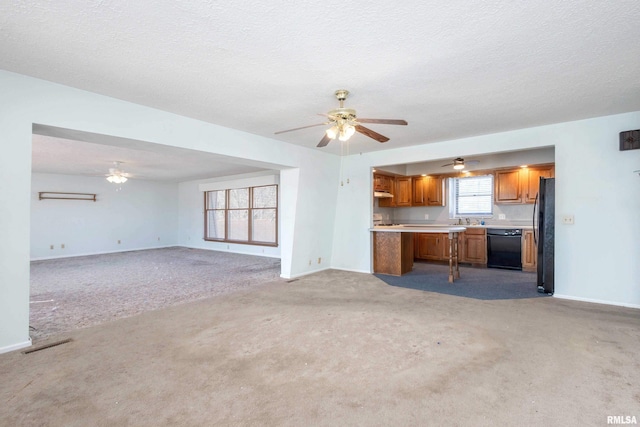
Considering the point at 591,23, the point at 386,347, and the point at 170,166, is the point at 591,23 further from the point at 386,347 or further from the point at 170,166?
the point at 170,166

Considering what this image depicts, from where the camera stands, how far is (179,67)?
2537 mm

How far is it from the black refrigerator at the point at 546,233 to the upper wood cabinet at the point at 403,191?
334cm

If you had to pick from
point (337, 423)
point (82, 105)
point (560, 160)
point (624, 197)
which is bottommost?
point (337, 423)

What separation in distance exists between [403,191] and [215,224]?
239 inches

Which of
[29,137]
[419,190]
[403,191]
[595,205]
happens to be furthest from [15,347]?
[419,190]

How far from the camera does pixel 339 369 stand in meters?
2.34

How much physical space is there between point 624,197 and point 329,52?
409 centimetres

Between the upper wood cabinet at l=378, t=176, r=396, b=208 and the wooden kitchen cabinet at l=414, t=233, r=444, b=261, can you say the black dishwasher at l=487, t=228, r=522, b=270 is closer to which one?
the wooden kitchen cabinet at l=414, t=233, r=444, b=261

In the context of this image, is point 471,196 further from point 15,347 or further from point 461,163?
point 15,347

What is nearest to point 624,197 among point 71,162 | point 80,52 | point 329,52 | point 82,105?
point 329,52

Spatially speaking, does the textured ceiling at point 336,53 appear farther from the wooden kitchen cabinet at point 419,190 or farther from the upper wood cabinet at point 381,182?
the wooden kitchen cabinet at point 419,190

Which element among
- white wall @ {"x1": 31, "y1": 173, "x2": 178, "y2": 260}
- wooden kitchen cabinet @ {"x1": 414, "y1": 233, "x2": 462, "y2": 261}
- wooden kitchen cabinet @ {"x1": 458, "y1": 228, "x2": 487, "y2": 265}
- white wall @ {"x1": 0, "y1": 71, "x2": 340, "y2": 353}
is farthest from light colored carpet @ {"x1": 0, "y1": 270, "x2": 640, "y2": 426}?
white wall @ {"x1": 31, "y1": 173, "x2": 178, "y2": 260}

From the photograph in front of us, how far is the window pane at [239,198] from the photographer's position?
918cm
